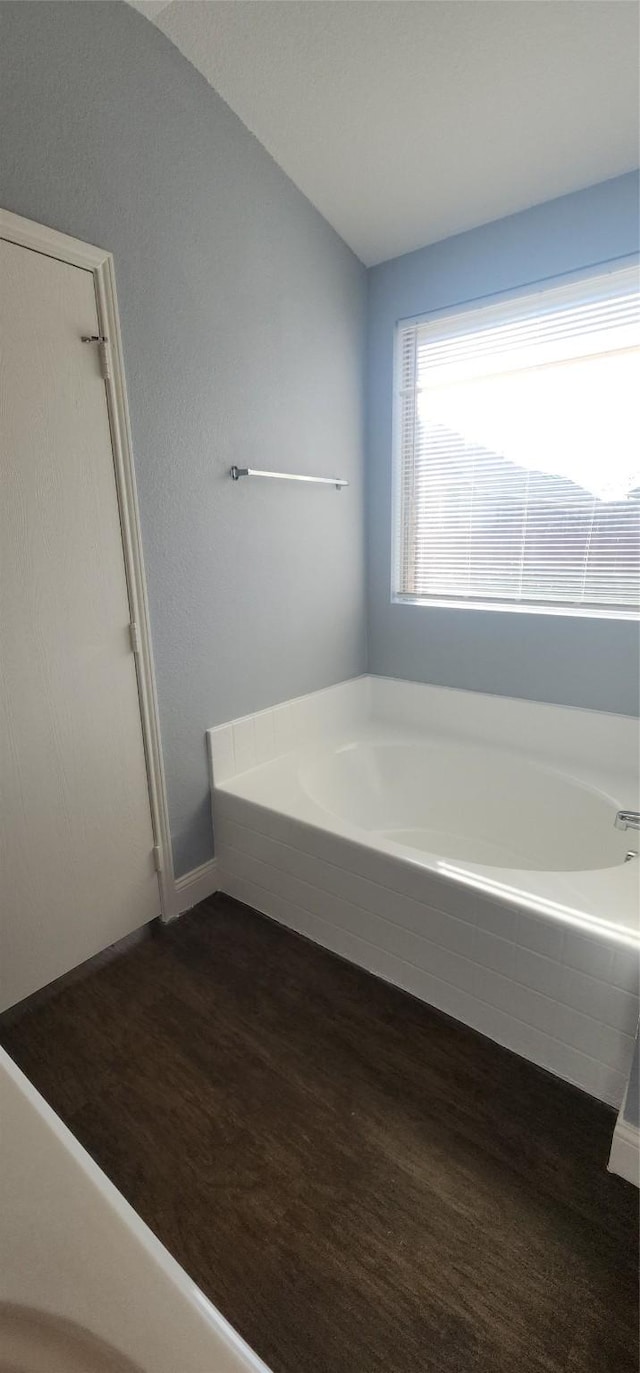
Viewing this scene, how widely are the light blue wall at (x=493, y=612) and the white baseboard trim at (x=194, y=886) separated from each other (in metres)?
1.18

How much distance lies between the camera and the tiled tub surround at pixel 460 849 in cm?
135

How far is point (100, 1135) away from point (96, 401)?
176 cm

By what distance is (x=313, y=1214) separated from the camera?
45.4 inches

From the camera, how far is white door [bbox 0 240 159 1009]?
4.61 ft

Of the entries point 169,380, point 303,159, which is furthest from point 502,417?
point 169,380

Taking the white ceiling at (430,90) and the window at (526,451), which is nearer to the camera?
the white ceiling at (430,90)

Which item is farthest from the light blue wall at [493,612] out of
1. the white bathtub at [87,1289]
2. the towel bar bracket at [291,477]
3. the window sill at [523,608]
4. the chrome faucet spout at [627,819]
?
the white bathtub at [87,1289]

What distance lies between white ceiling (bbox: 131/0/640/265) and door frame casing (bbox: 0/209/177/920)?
0.64 metres

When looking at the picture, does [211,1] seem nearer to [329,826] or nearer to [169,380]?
[169,380]

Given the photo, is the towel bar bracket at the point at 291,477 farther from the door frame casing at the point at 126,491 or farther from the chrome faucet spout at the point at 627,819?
the chrome faucet spout at the point at 627,819

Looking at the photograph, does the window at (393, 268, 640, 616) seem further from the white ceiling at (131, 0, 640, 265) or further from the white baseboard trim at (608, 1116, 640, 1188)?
the white baseboard trim at (608, 1116, 640, 1188)

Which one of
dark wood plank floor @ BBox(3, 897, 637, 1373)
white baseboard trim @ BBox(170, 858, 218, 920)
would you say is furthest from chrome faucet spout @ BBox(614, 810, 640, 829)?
white baseboard trim @ BBox(170, 858, 218, 920)

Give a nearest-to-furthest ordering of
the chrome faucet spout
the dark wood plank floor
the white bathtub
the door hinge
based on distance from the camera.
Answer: the white bathtub < the dark wood plank floor < the door hinge < the chrome faucet spout

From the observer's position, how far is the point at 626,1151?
1181 mm
